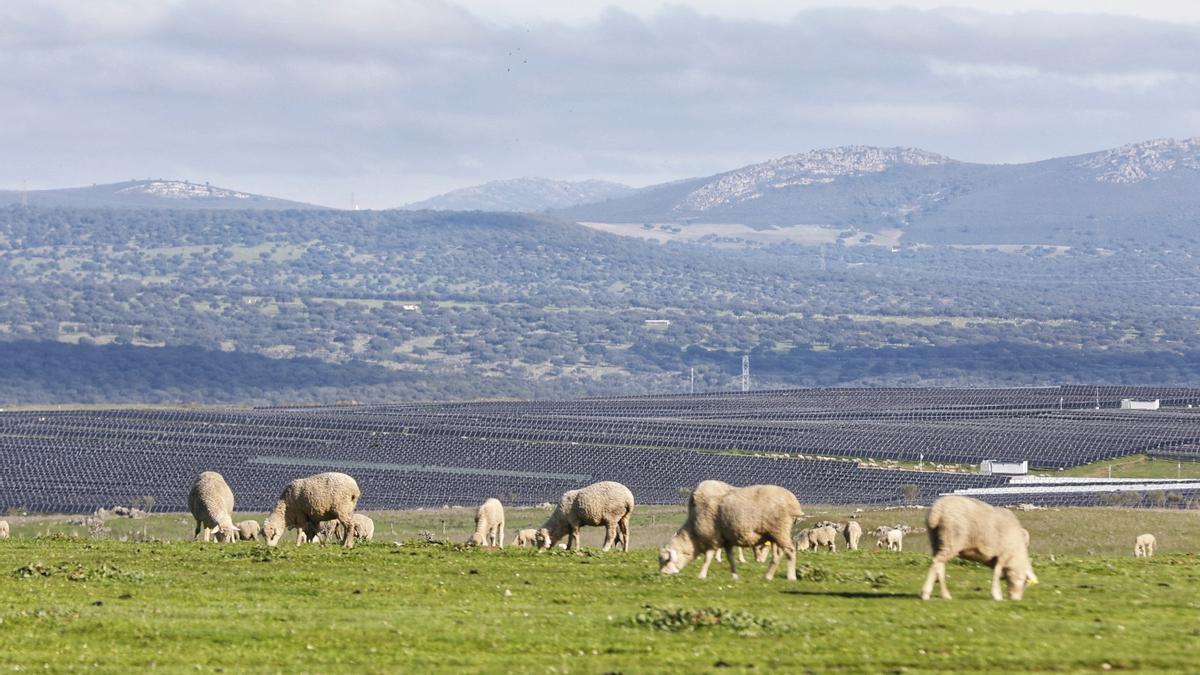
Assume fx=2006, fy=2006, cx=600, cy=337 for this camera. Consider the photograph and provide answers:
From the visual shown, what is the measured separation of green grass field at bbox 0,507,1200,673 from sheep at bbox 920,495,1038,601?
17.0 inches

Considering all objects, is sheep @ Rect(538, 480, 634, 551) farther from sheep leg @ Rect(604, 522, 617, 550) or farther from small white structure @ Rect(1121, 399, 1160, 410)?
small white structure @ Rect(1121, 399, 1160, 410)

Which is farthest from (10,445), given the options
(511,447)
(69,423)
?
(511,447)

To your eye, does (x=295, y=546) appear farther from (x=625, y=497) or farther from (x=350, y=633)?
(x=350, y=633)

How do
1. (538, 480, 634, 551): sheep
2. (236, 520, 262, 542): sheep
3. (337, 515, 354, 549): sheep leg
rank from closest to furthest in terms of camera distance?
Result: (337, 515, 354, 549): sheep leg < (538, 480, 634, 551): sheep < (236, 520, 262, 542): sheep

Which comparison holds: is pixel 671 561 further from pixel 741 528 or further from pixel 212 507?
pixel 212 507

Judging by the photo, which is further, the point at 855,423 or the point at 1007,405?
the point at 1007,405

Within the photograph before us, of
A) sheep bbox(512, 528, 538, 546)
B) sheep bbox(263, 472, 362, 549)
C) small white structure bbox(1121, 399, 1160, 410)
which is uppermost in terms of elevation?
sheep bbox(263, 472, 362, 549)

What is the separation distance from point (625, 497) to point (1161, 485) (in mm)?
84195

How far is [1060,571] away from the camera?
34062 mm

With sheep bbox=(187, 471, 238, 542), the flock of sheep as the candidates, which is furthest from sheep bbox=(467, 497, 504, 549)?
sheep bbox=(187, 471, 238, 542)

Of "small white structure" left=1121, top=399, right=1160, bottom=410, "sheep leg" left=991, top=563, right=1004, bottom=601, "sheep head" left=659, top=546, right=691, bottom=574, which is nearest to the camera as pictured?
"sheep leg" left=991, top=563, right=1004, bottom=601

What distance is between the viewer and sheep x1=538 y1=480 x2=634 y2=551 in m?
42.4

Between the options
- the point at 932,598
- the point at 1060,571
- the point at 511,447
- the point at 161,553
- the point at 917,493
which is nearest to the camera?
the point at 932,598

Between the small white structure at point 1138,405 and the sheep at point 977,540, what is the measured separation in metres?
166
